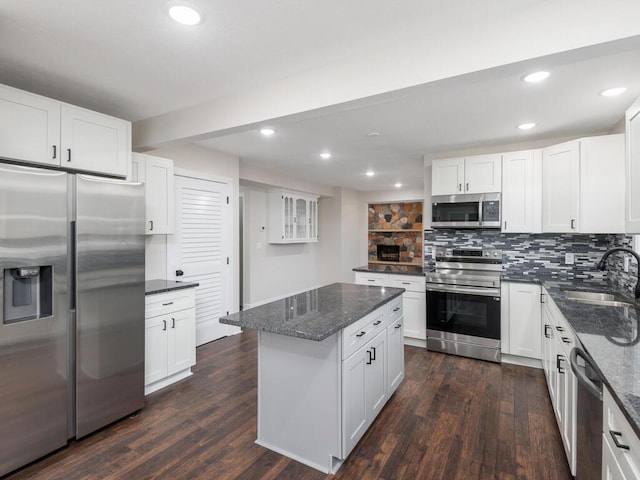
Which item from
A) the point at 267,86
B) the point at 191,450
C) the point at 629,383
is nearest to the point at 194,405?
the point at 191,450

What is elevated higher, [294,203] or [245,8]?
[245,8]

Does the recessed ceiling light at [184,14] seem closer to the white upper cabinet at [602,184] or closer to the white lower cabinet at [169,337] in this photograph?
the white lower cabinet at [169,337]

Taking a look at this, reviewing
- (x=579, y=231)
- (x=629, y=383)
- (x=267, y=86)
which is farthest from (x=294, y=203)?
(x=629, y=383)

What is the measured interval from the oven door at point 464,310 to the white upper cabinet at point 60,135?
350 centimetres

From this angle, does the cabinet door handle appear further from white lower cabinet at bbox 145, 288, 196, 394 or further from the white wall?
the white wall

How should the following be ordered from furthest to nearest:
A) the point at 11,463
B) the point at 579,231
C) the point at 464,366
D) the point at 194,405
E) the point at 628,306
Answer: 1. the point at 464,366
2. the point at 579,231
3. the point at 194,405
4. the point at 628,306
5. the point at 11,463

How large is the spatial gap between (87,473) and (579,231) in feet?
14.0

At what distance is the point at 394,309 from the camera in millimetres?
2887

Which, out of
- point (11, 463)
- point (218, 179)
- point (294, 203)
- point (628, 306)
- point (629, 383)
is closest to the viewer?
point (629, 383)

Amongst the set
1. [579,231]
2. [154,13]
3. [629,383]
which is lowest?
[629,383]

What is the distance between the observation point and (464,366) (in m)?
3.57

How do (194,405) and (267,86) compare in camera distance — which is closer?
(267,86)

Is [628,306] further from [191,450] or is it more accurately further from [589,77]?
[191,450]

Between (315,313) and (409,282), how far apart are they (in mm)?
2304
